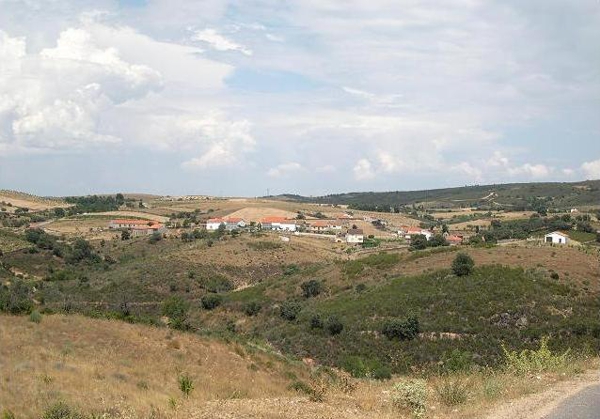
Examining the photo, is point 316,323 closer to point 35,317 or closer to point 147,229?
point 35,317

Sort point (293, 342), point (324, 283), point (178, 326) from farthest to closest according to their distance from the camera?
point (324, 283) → point (293, 342) → point (178, 326)

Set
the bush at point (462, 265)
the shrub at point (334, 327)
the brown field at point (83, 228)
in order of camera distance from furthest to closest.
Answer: the brown field at point (83, 228) → the bush at point (462, 265) → the shrub at point (334, 327)

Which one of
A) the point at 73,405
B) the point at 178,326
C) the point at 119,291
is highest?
the point at 73,405

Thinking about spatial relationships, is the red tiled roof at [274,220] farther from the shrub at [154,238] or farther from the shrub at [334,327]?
the shrub at [334,327]

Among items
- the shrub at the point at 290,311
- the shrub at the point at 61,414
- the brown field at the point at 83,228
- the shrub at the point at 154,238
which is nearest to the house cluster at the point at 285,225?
the shrub at the point at 154,238

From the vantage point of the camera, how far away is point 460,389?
13.0 m

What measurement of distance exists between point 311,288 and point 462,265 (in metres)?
17.8

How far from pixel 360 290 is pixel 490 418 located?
163 feet

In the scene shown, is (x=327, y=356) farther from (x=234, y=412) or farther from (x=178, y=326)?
(x=234, y=412)

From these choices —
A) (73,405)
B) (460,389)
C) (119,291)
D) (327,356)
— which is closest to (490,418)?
(460,389)

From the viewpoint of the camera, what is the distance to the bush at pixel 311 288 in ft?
215

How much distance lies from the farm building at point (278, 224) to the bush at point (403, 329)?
97.5 m

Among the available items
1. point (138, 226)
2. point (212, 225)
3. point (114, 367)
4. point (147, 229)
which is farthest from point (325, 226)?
point (114, 367)

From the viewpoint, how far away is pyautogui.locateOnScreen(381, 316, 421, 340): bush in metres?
43.6
